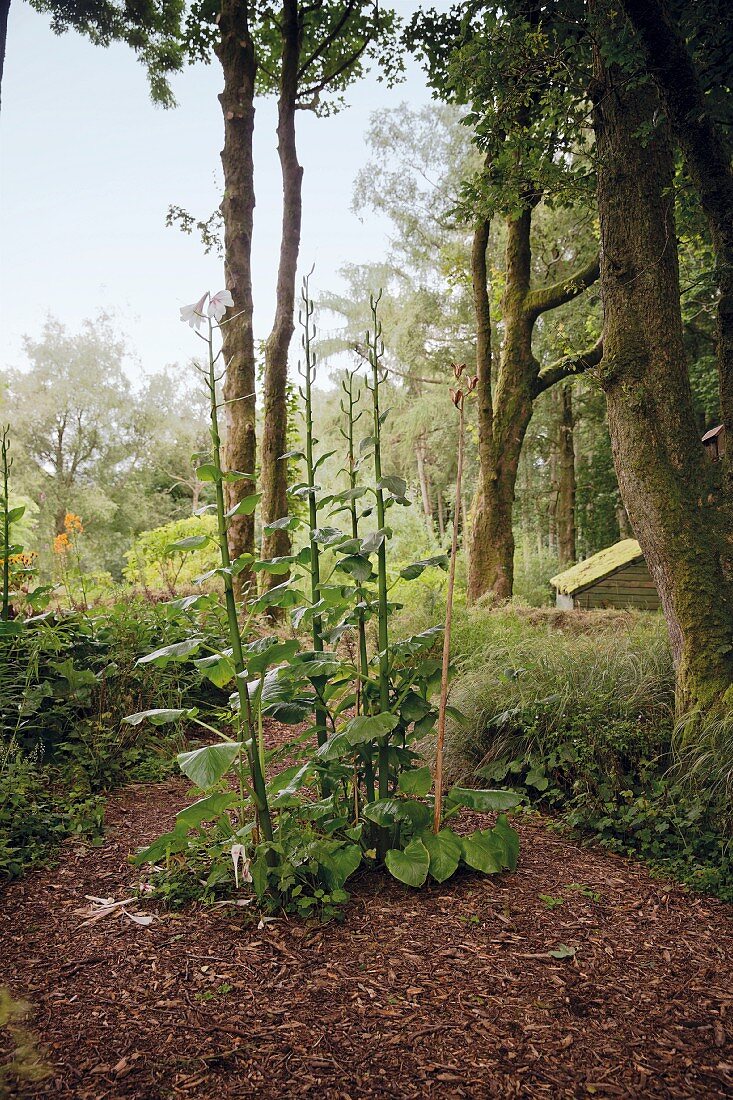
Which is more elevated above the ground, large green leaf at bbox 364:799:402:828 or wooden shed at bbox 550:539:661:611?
wooden shed at bbox 550:539:661:611

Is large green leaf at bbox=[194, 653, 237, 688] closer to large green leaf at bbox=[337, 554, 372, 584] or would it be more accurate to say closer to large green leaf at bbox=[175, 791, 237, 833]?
large green leaf at bbox=[175, 791, 237, 833]

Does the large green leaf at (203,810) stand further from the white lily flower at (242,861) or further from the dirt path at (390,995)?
the dirt path at (390,995)

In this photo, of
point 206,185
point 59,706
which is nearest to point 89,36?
point 206,185

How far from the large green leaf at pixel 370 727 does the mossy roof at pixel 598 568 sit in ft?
27.2

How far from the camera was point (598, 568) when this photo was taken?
10.5m

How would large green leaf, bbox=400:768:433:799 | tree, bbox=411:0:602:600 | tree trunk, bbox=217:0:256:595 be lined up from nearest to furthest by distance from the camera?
large green leaf, bbox=400:768:433:799 → tree, bbox=411:0:602:600 → tree trunk, bbox=217:0:256:595

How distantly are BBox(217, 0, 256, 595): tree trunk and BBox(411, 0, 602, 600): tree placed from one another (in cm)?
A: 202

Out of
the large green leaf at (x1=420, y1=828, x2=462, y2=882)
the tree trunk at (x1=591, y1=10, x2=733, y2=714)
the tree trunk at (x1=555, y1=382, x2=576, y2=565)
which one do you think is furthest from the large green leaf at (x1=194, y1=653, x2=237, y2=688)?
the tree trunk at (x1=555, y1=382, x2=576, y2=565)

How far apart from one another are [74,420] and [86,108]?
407 inches

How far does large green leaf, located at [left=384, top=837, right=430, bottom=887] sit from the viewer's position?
2121 millimetres

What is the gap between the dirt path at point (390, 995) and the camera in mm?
1502

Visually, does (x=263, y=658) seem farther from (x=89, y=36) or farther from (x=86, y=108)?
(x=86, y=108)

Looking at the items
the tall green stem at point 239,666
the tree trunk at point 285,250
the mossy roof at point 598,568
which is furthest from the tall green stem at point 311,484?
the mossy roof at point 598,568

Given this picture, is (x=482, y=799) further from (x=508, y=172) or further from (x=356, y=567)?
(x=508, y=172)
